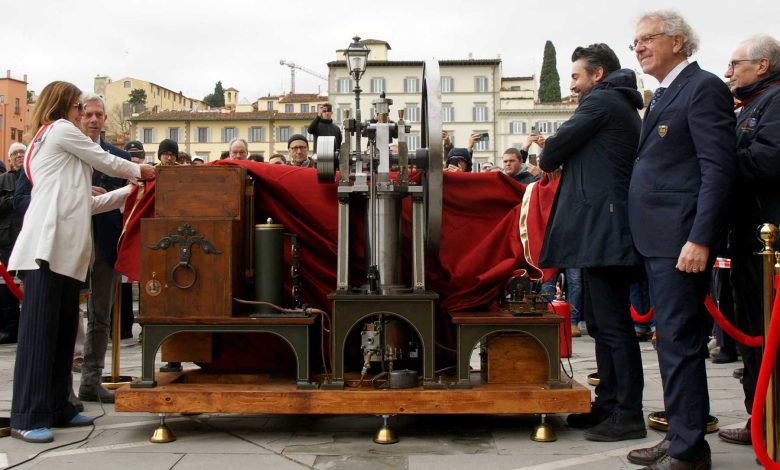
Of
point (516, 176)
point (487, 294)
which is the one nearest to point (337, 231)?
point (487, 294)

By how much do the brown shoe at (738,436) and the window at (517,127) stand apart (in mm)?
61453

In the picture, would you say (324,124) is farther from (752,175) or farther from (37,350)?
(752,175)

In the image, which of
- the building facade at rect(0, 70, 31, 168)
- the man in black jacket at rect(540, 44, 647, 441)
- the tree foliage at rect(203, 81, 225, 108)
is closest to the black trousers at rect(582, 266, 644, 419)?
the man in black jacket at rect(540, 44, 647, 441)

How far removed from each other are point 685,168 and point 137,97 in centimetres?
7810

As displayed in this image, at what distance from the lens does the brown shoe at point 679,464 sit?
354 cm

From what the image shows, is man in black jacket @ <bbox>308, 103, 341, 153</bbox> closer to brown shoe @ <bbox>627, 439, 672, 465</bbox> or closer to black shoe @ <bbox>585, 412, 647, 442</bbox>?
black shoe @ <bbox>585, 412, 647, 442</bbox>

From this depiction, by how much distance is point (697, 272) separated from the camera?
140 inches

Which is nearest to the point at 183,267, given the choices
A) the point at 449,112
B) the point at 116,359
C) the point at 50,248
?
the point at 50,248

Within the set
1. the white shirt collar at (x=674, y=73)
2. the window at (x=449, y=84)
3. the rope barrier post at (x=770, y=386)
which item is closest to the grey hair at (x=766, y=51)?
the white shirt collar at (x=674, y=73)

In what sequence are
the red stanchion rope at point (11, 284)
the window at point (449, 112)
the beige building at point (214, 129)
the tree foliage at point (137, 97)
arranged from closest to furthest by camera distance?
1. the red stanchion rope at point (11, 284)
2. the window at point (449, 112)
3. the beige building at point (214, 129)
4. the tree foliage at point (137, 97)

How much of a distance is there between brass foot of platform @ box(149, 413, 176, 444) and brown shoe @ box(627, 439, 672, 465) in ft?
7.61

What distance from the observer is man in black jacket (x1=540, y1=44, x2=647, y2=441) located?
13.6 feet

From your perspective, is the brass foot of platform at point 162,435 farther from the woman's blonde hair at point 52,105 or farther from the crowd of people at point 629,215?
the woman's blonde hair at point 52,105

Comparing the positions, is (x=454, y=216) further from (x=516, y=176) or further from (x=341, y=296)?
(x=516, y=176)
